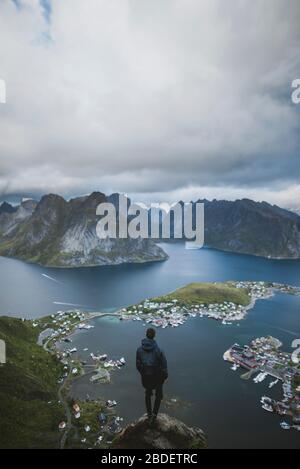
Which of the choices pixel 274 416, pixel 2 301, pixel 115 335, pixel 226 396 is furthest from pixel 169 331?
pixel 2 301

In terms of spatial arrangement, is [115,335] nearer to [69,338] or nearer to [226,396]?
[69,338]

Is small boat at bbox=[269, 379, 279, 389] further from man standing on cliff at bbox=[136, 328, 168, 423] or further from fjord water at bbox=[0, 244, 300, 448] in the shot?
man standing on cliff at bbox=[136, 328, 168, 423]

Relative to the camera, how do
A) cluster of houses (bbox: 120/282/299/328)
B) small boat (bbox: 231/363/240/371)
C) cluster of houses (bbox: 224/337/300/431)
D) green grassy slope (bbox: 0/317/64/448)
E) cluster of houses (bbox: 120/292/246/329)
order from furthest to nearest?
cluster of houses (bbox: 120/282/299/328)
cluster of houses (bbox: 120/292/246/329)
small boat (bbox: 231/363/240/371)
cluster of houses (bbox: 224/337/300/431)
green grassy slope (bbox: 0/317/64/448)

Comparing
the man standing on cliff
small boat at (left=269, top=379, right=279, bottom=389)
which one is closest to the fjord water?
small boat at (left=269, top=379, right=279, bottom=389)

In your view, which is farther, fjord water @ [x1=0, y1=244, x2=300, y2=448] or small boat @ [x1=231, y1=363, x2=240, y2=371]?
small boat @ [x1=231, y1=363, x2=240, y2=371]

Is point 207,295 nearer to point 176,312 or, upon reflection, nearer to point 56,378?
point 176,312

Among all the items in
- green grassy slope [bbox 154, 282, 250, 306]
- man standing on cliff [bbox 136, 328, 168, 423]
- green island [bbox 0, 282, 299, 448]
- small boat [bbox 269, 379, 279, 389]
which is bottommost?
small boat [bbox 269, 379, 279, 389]

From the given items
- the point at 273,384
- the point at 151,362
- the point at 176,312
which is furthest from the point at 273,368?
the point at 151,362
